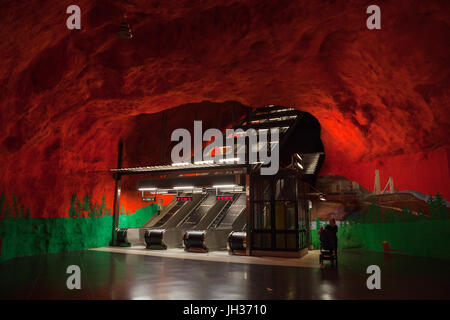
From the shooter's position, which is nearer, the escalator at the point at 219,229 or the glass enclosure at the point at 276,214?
the glass enclosure at the point at 276,214

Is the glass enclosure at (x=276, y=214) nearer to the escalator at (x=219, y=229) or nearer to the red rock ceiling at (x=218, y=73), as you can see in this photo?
the escalator at (x=219, y=229)

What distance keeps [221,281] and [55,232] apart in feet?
32.0

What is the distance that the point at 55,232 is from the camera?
43.9ft

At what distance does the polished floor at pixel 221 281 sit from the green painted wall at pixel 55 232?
1.93 metres

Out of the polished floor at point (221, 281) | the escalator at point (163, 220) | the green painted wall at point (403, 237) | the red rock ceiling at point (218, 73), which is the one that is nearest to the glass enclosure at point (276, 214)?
the polished floor at point (221, 281)

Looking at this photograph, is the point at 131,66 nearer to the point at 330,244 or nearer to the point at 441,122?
the point at 330,244

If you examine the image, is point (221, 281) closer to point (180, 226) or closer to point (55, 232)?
point (55, 232)

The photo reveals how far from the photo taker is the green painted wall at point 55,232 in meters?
11.3

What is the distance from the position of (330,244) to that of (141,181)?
1067 cm

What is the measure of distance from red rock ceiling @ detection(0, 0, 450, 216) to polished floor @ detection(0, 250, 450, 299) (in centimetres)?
463

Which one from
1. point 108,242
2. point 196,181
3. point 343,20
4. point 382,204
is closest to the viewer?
point 343,20

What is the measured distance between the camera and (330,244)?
30.3 feet

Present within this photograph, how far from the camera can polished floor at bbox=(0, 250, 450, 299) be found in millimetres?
5652
